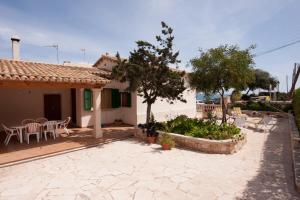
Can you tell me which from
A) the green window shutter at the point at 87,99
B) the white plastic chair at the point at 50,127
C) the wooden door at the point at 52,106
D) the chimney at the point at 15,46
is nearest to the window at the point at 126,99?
the green window shutter at the point at 87,99

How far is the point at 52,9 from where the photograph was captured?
36.0 ft

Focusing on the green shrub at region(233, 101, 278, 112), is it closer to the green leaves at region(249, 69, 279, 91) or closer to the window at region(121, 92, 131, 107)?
the window at region(121, 92, 131, 107)

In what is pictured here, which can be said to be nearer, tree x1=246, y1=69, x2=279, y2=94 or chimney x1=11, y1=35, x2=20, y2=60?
chimney x1=11, y1=35, x2=20, y2=60

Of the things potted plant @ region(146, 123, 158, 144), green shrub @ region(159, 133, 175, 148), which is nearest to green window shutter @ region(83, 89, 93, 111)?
potted plant @ region(146, 123, 158, 144)

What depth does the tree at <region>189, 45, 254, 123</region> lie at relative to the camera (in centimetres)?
1126

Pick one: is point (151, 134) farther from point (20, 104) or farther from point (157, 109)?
point (20, 104)

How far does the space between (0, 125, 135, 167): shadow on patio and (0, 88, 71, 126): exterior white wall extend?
3.67ft

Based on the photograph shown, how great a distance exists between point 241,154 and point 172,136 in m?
2.97

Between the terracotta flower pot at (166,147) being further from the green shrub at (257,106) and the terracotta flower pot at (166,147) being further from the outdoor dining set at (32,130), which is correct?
the green shrub at (257,106)

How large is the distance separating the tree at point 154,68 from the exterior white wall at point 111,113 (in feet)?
11.5

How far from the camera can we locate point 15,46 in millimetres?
13641

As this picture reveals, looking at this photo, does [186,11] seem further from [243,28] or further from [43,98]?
[43,98]

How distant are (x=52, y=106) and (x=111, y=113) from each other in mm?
3818

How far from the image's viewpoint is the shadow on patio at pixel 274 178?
518cm
